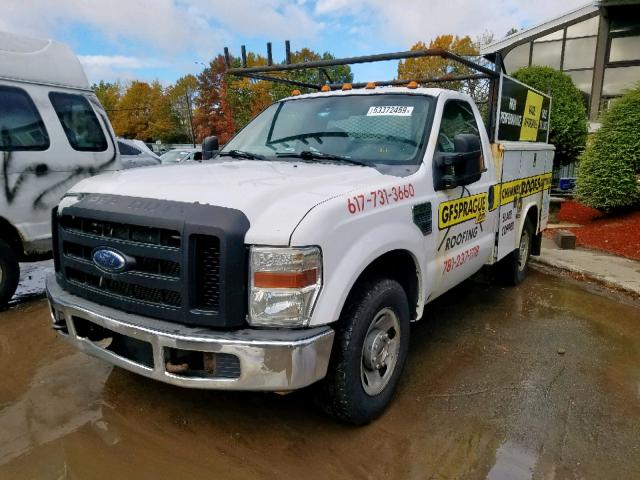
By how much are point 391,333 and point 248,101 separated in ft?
101

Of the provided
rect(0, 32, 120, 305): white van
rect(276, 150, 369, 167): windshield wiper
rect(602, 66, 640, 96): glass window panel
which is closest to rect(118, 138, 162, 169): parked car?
rect(0, 32, 120, 305): white van

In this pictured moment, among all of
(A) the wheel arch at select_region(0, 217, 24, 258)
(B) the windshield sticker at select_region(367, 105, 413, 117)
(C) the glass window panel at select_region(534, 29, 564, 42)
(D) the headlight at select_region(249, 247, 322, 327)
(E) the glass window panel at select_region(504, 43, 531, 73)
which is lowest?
(A) the wheel arch at select_region(0, 217, 24, 258)

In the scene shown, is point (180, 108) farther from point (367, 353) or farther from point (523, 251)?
point (367, 353)

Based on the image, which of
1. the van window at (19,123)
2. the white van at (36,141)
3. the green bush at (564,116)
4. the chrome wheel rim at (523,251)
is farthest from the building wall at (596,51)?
the van window at (19,123)

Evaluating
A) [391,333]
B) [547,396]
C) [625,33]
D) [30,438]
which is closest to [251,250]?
[391,333]

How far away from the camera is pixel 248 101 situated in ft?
105

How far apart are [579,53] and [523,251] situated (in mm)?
15274

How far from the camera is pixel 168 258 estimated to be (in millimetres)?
2395

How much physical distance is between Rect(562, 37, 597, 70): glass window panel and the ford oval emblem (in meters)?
19.6

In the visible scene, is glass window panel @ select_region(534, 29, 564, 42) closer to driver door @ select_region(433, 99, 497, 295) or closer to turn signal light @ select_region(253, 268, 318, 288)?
driver door @ select_region(433, 99, 497, 295)

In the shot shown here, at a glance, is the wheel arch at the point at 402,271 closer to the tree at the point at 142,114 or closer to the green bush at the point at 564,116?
the green bush at the point at 564,116

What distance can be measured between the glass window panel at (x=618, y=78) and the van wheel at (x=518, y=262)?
45.8 ft

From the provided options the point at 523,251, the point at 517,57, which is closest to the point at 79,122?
the point at 523,251

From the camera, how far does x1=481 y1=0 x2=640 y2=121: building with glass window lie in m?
17.0
